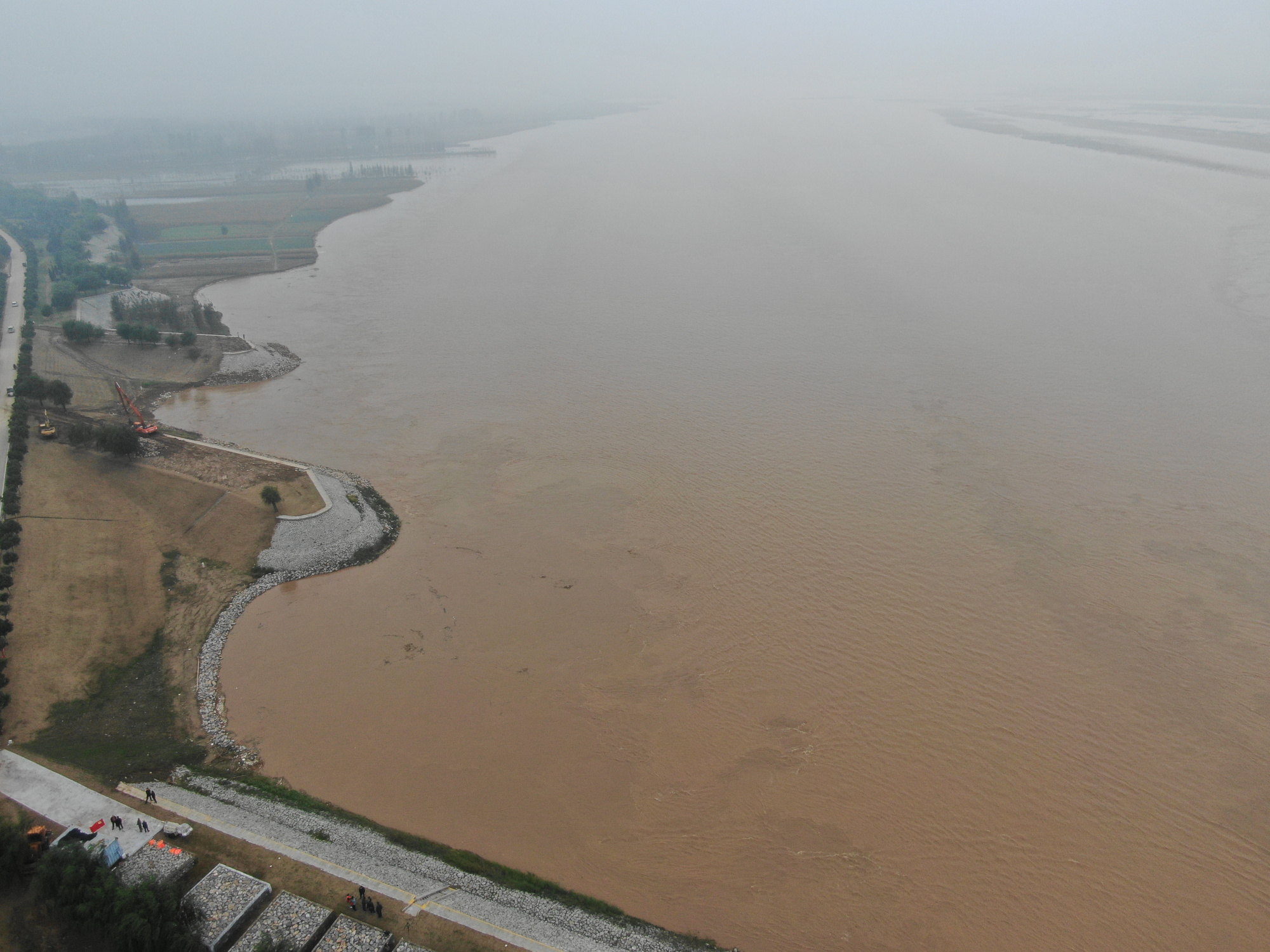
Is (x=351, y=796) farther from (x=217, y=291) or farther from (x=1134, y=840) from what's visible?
(x=217, y=291)

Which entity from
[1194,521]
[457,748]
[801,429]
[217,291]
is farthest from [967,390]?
[217,291]

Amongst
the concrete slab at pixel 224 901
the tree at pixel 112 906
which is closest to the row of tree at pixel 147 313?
the tree at pixel 112 906

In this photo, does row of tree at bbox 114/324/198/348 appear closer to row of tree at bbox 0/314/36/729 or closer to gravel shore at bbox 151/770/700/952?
row of tree at bbox 0/314/36/729

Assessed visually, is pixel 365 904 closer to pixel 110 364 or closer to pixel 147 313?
pixel 110 364

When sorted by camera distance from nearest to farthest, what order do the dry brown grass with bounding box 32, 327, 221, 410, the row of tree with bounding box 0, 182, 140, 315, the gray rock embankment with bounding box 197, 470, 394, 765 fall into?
the gray rock embankment with bounding box 197, 470, 394, 765 < the dry brown grass with bounding box 32, 327, 221, 410 < the row of tree with bounding box 0, 182, 140, 315

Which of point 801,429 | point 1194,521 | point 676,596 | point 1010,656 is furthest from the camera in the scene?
point 801,429

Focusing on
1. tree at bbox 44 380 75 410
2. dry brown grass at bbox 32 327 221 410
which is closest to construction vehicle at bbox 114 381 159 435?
tree at bbox 44 380 75 410

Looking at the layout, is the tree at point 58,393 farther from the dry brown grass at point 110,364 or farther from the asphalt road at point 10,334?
the dry brown grass at point 110,364
